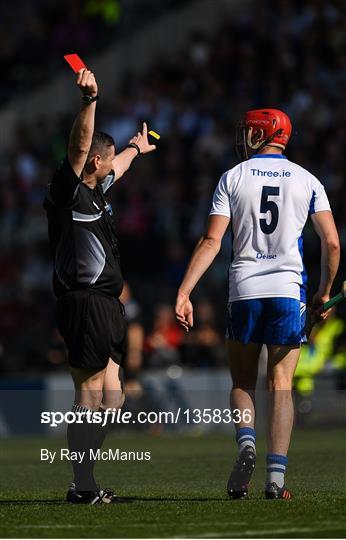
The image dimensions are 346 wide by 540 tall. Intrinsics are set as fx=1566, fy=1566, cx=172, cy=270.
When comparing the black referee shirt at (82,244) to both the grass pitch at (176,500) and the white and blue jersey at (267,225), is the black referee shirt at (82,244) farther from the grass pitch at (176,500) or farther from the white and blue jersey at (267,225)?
the grass pitch at (176,500)

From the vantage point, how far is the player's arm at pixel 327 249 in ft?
30.3

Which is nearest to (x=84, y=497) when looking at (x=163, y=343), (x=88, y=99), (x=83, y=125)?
(x=83, y=125)

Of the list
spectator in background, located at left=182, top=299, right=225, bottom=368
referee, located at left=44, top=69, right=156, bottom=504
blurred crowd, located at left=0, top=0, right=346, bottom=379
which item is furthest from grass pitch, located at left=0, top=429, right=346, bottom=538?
blurred crowd, located at left=0, top=0, right=346, bottom=379

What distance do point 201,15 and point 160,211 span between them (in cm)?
592

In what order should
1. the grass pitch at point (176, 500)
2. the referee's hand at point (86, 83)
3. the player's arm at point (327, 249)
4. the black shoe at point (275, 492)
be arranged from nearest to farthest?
1. the grass pitch at point (176, 500)
2. the referee's hand at point (86, 83)
3. the black shoe at point (275, 492)
4. the player's arm at point (327, 249)

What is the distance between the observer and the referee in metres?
9.02

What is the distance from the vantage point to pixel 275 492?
891 centimetres

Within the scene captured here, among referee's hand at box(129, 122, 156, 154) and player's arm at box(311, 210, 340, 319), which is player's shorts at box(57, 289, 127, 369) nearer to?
player's arm at box(311, 210, 340, 319)

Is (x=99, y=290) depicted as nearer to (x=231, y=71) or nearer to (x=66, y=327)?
(x=66, y=327)

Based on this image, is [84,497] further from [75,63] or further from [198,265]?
[75,63]

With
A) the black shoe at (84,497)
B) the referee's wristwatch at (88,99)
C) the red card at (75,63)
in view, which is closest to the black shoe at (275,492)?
the black shoe at (84,497)

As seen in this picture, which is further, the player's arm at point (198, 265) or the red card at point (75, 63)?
the player's arm at point (198, 265)

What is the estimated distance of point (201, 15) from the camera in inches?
1062

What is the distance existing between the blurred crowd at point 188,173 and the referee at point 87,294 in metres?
9.53
